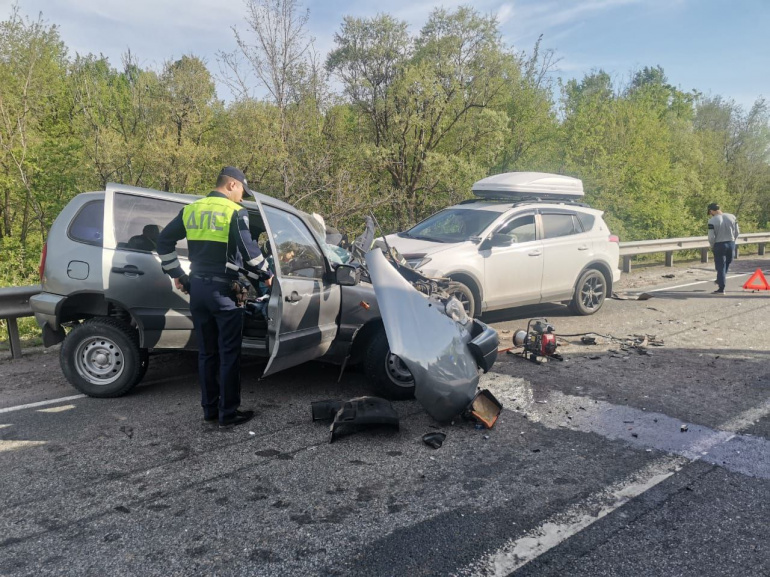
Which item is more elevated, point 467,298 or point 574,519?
point 467,298

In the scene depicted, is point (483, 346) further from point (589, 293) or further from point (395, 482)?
point (589, 293)

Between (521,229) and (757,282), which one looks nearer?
(521,229)

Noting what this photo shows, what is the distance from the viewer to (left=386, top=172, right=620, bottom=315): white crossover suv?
24.2 feet

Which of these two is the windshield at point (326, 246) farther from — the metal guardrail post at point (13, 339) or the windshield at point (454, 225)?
the metal guardrail post at point (13, 339)

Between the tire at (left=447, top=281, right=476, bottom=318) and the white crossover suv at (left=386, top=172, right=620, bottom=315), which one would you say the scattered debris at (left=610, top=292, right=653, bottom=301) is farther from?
the tire at (left=447, top=281, right=476, bottom=318)

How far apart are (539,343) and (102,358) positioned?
455 centimetres

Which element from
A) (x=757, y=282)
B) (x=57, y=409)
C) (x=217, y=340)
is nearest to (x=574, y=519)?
(x=217, y=340)

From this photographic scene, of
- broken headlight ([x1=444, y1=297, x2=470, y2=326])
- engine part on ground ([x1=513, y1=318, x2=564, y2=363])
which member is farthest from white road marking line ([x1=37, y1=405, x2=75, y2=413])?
engine part on ground ([x1=513, y1=318, x2=564, y2=363])

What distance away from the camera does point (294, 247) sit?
15.6ft

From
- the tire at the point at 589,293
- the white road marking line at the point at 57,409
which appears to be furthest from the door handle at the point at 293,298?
the tire at the point at 589,293

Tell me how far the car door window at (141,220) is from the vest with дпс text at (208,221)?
1021mm

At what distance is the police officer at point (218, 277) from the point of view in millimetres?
4250

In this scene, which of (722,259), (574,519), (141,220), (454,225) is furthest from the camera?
(722,259)

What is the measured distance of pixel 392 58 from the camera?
55.3 feet
